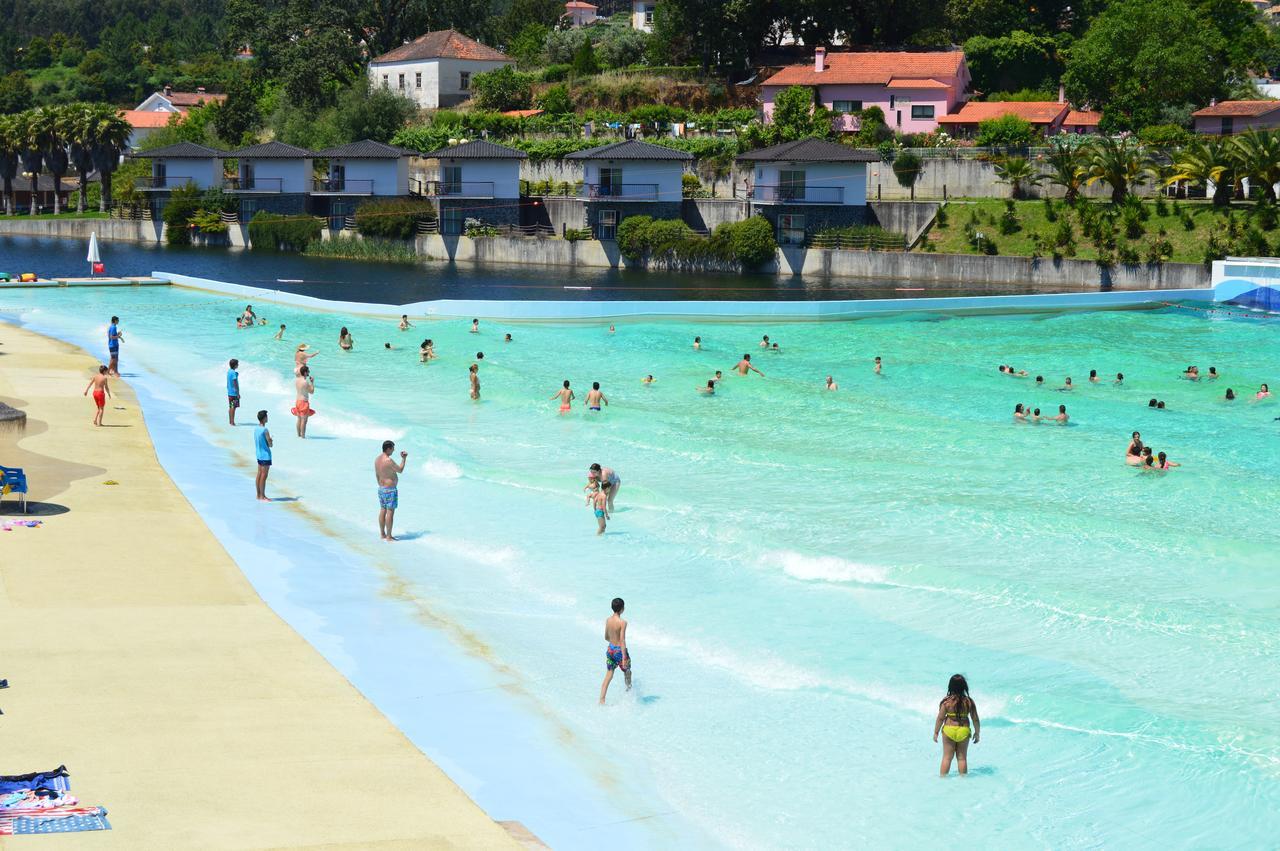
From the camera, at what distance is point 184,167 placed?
78.0m

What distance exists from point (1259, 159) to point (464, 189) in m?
36.3

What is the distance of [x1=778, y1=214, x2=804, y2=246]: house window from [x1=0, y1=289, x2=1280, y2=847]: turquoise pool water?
26402mm

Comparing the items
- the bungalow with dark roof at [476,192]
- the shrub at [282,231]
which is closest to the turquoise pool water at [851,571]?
the bungalow with dark roof at [476,192]

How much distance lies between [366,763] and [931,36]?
79278 millimetres

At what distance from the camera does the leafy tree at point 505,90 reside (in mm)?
84312

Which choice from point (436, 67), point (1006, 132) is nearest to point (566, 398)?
point (1006, 132)

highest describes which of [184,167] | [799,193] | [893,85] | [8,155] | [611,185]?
[893,85]

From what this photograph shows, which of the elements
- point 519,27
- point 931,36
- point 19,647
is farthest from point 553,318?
point 519,27

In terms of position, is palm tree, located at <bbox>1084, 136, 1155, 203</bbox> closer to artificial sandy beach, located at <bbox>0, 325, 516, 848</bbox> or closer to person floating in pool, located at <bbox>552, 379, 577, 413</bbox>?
person floating in pool, located at <bbox>552, 379, 577, 413</bbox>

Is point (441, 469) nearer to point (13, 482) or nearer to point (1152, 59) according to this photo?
point (13, 482)

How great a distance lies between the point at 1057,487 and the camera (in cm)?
2405

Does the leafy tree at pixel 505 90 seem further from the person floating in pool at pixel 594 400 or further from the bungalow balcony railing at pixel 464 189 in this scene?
the person floating in pool at pixel 594 400

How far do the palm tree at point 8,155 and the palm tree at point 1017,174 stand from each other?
63.4m

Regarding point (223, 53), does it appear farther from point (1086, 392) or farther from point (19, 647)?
point (19, 647)
